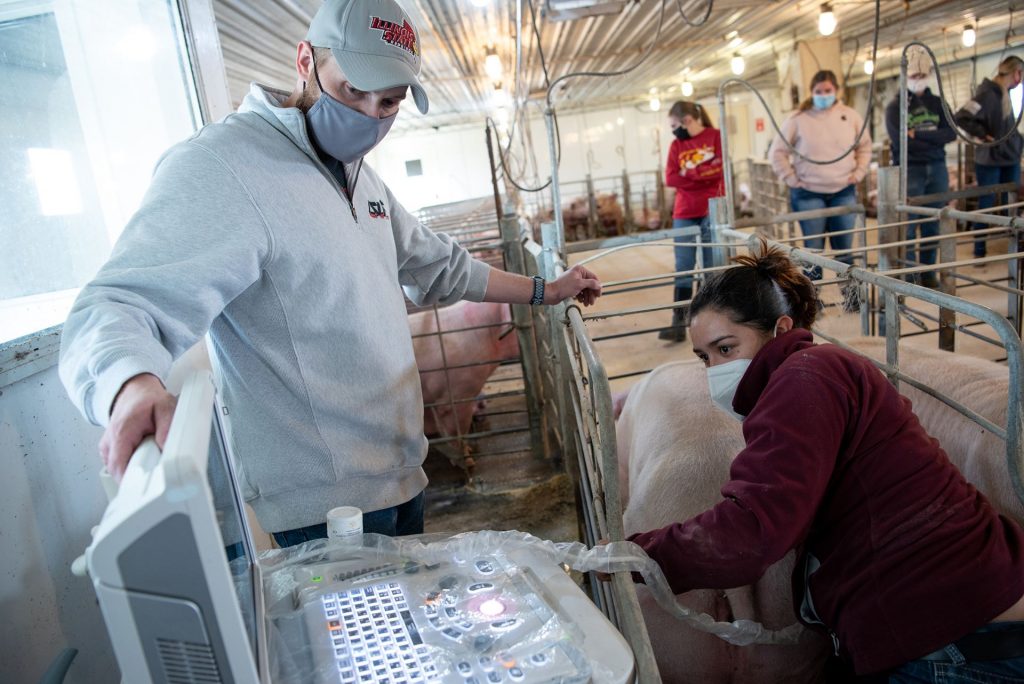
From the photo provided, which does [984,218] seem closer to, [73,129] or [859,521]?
[859,521]

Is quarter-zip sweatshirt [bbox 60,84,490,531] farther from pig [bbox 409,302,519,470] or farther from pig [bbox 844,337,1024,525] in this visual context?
pig [bbox 409,302,519,470]

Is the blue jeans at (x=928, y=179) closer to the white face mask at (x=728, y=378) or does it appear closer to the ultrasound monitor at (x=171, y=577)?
the white face mask at (x=728, y=378)

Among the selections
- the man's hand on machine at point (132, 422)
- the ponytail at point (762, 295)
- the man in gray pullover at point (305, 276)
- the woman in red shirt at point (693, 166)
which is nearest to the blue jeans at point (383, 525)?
the man in gray pullover at point (305, 276)

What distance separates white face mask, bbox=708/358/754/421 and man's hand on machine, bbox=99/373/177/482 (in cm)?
112

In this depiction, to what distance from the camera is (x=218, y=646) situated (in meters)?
0.72

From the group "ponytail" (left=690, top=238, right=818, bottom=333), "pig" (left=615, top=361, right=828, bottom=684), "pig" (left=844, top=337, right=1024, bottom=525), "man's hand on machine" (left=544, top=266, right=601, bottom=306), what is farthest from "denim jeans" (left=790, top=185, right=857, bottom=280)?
"ponytail" (left=690, top=238, right=818, bottom=333)

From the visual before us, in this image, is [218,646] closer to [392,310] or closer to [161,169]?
[161,169]

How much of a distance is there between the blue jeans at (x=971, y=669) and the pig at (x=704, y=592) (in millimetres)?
387

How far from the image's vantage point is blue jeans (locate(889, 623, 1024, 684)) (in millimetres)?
1406

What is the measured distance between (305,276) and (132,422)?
672mm

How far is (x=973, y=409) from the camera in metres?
2.17

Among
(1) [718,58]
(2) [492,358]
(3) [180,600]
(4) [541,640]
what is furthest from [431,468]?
(1) [718,58]

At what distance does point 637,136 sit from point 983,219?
64.2 ft

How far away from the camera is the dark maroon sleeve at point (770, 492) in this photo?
1.35 meters
